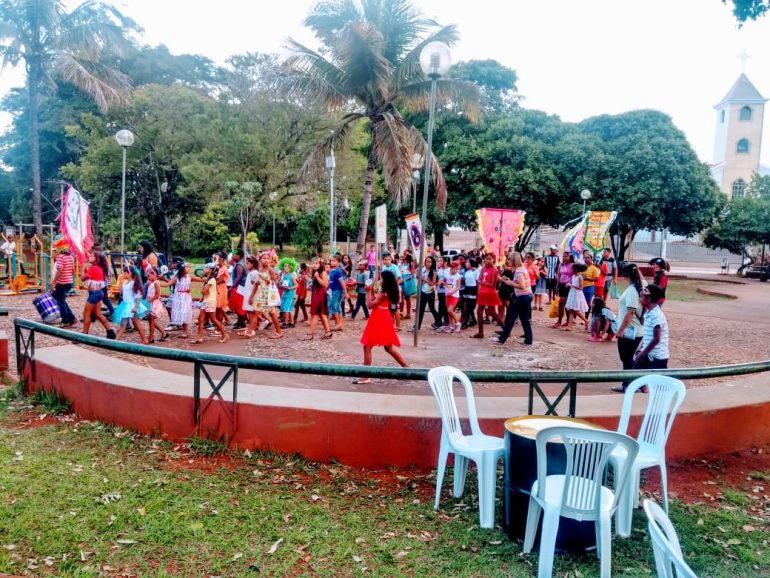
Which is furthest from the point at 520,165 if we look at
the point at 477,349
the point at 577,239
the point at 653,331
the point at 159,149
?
the point at 653,331

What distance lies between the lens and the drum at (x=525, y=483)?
3.49m

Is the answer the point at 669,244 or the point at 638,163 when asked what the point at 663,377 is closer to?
the point at 638,163

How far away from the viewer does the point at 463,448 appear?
154 inches

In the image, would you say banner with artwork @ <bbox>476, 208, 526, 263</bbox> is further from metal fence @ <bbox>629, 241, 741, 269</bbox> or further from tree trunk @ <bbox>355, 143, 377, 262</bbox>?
metal fence @ <bbox>629, 241, 741, 269</bbox>

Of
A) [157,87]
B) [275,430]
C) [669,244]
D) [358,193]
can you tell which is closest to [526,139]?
[358,193]

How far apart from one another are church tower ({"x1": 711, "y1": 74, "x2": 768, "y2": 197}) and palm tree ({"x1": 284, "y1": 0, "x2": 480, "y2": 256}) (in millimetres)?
48944

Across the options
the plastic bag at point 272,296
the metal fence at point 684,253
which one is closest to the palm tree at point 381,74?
the plastic bag at point 272,296

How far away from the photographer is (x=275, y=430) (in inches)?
190

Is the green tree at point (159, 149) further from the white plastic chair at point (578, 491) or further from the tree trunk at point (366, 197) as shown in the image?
the white plastic chair at point (578, 491)

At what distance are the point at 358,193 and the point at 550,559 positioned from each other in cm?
2812

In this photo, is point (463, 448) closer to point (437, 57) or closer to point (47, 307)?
point (437, 57)

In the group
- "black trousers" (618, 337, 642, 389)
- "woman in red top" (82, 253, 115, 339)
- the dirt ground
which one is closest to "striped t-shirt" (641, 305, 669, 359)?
"black trousers" (618, 337, 642, 389)

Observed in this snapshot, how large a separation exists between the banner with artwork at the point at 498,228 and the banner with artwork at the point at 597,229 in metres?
2.31

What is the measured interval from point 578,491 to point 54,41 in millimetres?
22287
